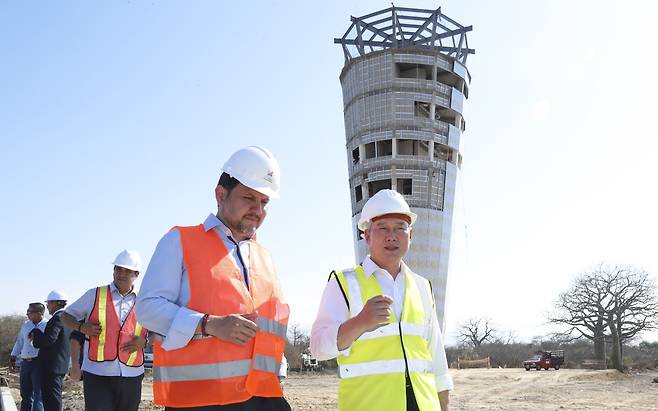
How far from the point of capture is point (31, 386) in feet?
29.1

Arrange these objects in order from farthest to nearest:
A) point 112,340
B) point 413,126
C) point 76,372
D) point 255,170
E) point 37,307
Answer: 1. point 413,126
2. point 37,307
3. point 76,372
4. point 112,340
5. point 255,170

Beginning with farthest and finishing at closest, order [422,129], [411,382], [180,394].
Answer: [422,129]
[411,382]
[180,394]

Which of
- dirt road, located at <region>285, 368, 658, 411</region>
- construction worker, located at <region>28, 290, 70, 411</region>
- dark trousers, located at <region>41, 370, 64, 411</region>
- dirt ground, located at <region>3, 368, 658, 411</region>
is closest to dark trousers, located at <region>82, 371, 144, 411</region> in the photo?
construction worker, located at <region>28, 290, 70, 411</region>

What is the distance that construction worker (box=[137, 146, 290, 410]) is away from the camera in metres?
2.56

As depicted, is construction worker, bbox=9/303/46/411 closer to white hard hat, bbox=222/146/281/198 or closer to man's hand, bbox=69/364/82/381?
man's hand, bbox=69/364/82/381

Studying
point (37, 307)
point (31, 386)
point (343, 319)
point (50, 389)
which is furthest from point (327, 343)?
point (37, 307)

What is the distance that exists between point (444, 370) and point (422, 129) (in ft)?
87.9

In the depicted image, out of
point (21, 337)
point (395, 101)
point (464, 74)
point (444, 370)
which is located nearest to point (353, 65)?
point (395, 101)

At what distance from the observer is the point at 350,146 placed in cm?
3158

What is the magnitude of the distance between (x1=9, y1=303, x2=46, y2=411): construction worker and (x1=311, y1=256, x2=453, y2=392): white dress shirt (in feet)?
20.9

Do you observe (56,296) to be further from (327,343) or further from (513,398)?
(513,398)

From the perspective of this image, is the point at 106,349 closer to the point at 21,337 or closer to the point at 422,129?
the point at 21,337

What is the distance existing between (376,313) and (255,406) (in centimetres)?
65

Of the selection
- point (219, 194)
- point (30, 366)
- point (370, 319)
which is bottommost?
point (30, 366)
